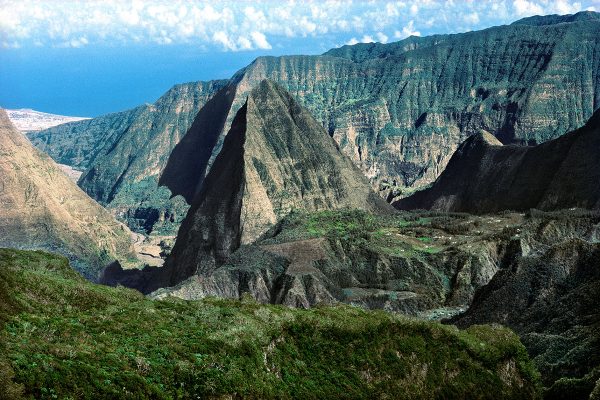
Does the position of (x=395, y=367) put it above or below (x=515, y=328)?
above

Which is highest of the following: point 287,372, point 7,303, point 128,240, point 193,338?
point 7,303

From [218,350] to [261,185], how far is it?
109 meters

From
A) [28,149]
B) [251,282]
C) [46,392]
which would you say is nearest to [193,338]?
[46,392]

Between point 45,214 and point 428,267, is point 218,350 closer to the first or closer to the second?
point 428,267

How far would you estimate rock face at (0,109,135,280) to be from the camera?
146 metres

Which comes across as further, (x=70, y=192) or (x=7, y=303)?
(x=70, y=192)

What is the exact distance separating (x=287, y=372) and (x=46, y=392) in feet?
45.5

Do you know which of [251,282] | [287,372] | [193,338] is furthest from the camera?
[251,282]

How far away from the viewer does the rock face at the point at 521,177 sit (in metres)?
140

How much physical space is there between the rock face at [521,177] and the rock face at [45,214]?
262 feet

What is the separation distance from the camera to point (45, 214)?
495 ft

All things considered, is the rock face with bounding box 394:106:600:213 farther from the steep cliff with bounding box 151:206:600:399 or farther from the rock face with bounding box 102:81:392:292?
the rock face with bounding box 102:81:392:292

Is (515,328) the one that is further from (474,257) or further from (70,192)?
(70,192)

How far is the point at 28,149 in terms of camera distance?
162 m
